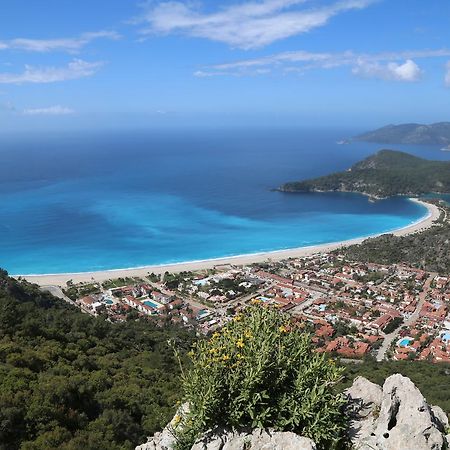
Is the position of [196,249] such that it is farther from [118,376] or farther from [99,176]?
[99,176]

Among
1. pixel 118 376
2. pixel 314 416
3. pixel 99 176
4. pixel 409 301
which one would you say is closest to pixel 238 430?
pixel 314 416

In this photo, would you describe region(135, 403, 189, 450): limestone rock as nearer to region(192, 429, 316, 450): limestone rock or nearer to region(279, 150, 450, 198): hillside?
region(192, 429, 316, 450): limestone rock

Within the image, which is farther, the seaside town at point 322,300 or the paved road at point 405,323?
the seaside town at point 322,300

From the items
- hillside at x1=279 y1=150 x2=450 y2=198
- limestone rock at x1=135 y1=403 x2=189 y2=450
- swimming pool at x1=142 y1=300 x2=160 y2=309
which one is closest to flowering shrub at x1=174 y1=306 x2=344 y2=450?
limestone rock at x1=135 y1=403 x2=189 y2=450

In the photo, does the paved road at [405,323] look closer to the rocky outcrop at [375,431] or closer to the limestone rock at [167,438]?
the rocky outcrop at [375,431]

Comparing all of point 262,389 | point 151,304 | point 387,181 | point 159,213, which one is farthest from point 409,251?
point 262,389

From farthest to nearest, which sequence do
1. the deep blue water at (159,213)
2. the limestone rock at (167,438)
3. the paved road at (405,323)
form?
the deep blue water at (159,213) → the paved road at (405,323) → the limestone rock at (167,438)

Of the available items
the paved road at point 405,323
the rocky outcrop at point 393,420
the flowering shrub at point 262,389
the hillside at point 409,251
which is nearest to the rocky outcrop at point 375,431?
the rocky outcrop at point 393,420
